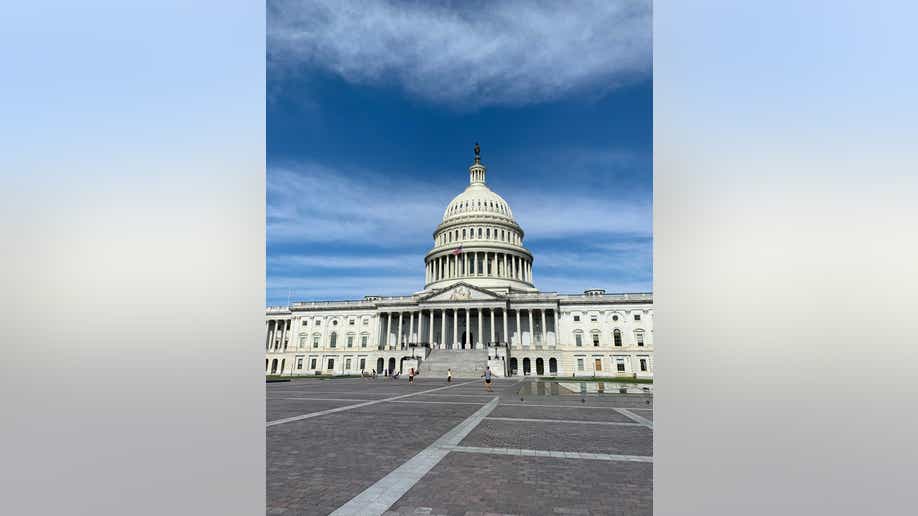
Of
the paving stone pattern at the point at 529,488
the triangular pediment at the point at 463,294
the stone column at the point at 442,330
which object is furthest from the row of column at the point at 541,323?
the paving stone pattern at the point at 529,488

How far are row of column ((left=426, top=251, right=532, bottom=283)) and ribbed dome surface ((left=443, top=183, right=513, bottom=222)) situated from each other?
9.84 meters

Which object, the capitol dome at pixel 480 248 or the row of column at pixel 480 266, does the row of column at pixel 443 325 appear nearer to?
the capitol dome at pixel 480 248

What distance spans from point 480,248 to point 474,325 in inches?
635

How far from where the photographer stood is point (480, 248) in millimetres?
89188

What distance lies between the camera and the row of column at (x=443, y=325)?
76.1 meters

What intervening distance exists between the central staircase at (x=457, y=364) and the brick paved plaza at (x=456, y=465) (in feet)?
153

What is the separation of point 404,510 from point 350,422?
28.5 feet

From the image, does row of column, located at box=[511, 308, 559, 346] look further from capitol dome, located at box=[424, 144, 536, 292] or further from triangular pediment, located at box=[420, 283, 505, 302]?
capitol dome, located at box=[424, 144, 536, 292]

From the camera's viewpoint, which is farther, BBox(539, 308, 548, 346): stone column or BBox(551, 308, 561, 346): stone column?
BBox(551, 308, 561, 346): stone column

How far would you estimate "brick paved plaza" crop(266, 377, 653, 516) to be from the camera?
21.8ft

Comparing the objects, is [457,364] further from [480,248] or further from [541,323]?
[480,248]

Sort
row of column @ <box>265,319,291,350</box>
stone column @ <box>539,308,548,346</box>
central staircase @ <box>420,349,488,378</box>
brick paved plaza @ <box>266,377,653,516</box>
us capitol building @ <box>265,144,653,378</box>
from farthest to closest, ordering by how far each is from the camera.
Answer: row of column @ <box>265,319,291,350</box>, stone column @ <box>539,308,548,346</box>, us capitol building @ <box>265,144,653,378</box>, central staircase @ <box>420,349,488,378</box>, brick paved plaza @ <box>266,377,653,516</box>

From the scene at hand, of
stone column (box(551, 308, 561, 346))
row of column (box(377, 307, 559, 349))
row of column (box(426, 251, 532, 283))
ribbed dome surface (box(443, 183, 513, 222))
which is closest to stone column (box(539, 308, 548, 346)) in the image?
row of column (box(377, 307, 559, 349))
